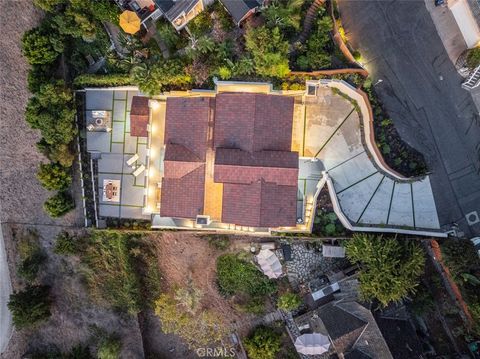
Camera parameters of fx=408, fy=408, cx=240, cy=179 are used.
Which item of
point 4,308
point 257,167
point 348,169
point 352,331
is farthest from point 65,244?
point 352,331

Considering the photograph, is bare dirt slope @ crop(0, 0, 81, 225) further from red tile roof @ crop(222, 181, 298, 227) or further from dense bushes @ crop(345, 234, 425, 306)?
dense bushes @ crop(345, 234, 425, 306)

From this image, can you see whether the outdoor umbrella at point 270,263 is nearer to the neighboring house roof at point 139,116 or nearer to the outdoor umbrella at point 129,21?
the neighboring house roof at point 139,116

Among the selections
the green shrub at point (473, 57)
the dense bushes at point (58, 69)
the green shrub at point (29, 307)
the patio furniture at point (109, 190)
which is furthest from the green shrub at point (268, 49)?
the green shrub at point (29, 307)

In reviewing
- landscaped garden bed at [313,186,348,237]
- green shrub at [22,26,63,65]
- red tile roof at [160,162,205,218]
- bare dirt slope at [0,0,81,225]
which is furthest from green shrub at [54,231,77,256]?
landscaped garden bed at [313,186,348,237]

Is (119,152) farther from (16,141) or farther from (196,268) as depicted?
(196,268)

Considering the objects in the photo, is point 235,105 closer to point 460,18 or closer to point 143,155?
point 143,155
